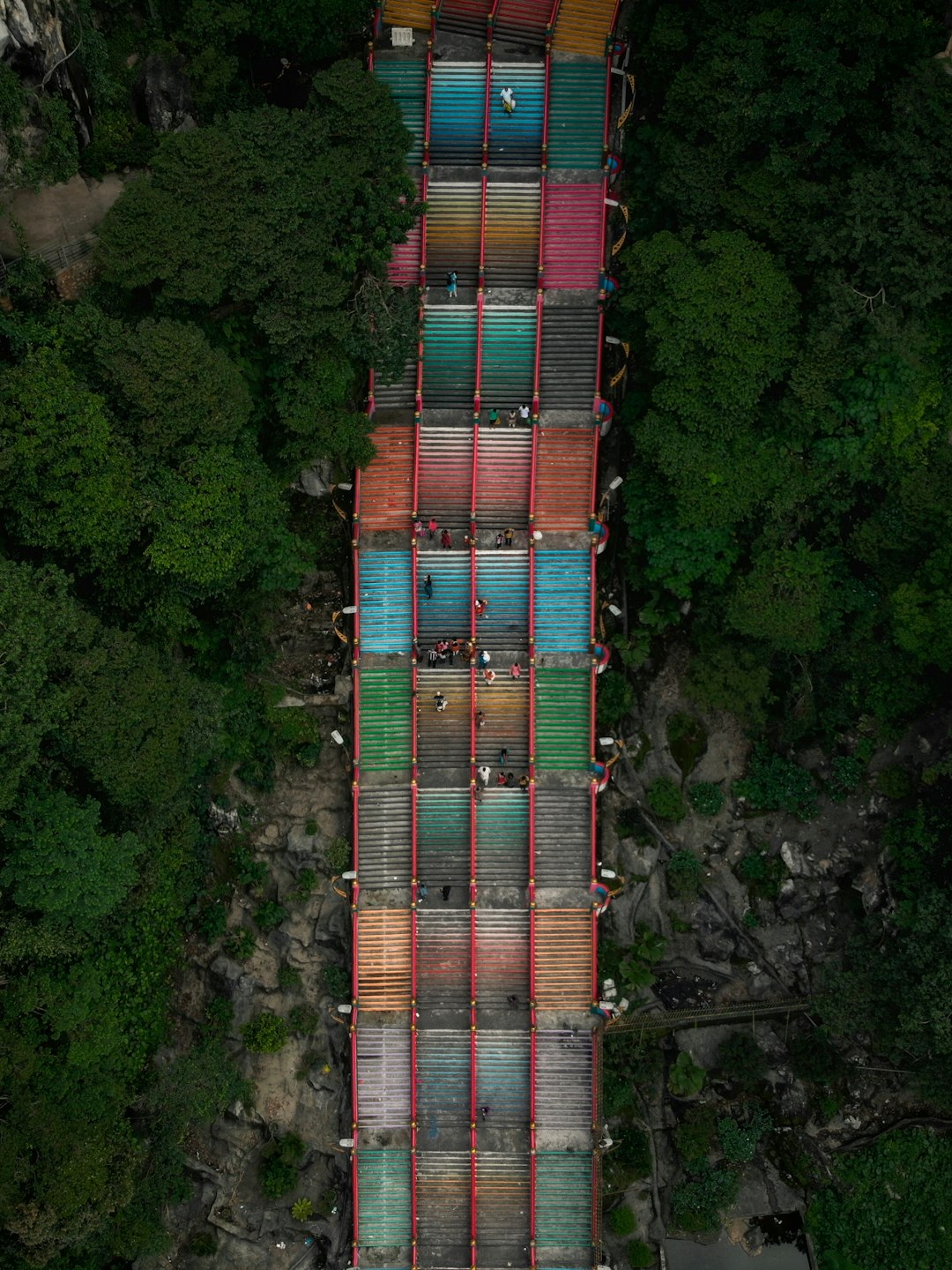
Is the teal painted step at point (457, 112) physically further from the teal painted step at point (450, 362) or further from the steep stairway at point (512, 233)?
the teal painted step at point (450, 362)

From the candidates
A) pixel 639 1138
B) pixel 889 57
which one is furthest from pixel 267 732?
pixel 889 57

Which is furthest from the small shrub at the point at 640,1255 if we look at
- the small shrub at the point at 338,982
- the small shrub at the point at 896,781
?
the small shrub at the point at 896,781

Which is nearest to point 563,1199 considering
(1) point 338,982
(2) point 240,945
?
(1) point 338,982

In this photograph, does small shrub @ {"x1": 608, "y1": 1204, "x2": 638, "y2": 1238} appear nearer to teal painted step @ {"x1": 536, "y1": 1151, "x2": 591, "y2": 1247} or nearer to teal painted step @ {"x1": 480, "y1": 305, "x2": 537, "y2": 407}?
teal painted step @ {"x1": 536, "y1": 1151, "x2": 591, "y2": 1247}

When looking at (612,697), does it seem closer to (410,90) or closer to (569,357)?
(569,357)

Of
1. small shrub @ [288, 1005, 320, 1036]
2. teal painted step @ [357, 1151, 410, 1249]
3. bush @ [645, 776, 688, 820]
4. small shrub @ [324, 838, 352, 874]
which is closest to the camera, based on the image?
teal painted step @ [357, 1151, 410, 1249]

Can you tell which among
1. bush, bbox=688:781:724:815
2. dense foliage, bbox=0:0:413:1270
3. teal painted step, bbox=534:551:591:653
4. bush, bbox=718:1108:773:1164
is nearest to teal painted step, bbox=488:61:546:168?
dense foliage, bbox=0:0:413:1270

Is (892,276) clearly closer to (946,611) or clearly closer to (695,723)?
(946,611)
